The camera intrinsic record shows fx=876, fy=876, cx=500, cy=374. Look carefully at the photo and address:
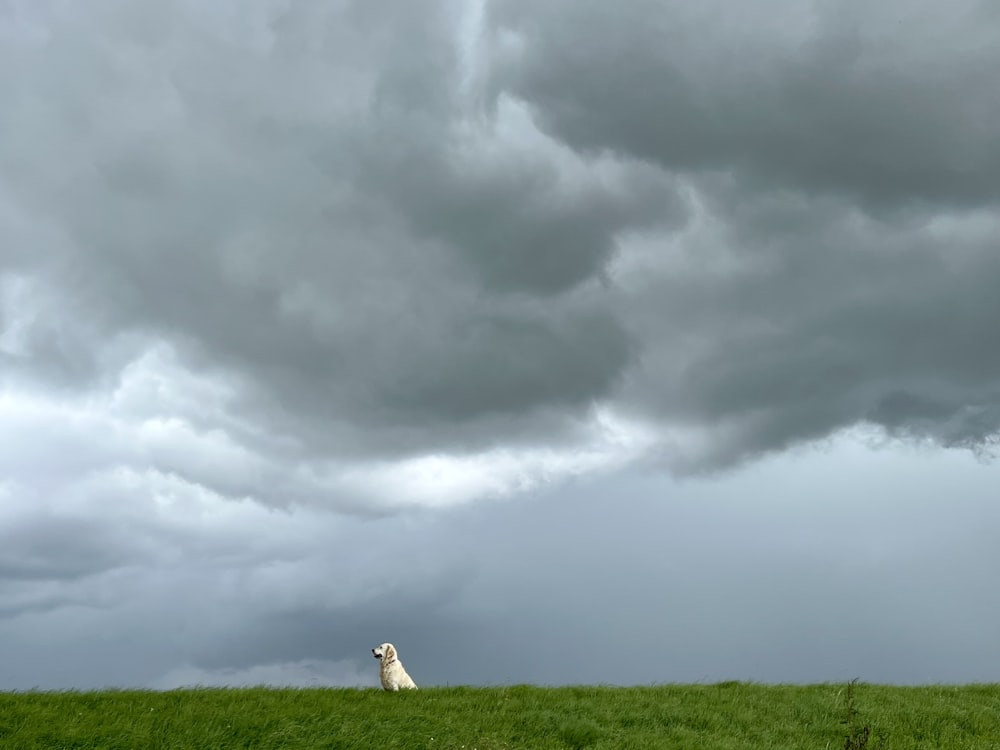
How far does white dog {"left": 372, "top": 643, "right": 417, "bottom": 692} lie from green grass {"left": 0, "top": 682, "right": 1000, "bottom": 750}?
0.37 metres

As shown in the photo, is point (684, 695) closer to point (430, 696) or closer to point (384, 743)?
Result: point (430, 696)

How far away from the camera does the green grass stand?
57.2 ft

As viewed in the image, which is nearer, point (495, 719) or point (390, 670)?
point (495, 719)

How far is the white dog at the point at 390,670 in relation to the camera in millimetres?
21953

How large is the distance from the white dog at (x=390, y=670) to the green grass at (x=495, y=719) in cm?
37

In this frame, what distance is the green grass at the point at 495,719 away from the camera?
1744cm

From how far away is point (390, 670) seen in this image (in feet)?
72.3

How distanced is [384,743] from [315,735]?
142 cm

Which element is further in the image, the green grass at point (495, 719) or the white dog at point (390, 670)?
the white dog at point (390, 670)

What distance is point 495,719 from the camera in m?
19.5

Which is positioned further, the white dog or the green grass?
the white dog

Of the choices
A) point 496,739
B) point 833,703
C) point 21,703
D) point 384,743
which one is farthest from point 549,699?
point 21,703

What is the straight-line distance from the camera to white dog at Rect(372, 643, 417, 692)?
72.0 ft

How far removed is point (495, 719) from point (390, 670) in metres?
3.71
